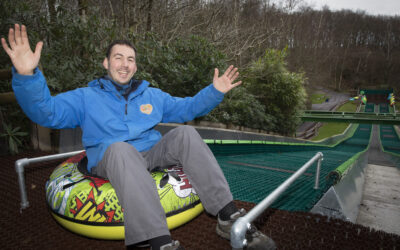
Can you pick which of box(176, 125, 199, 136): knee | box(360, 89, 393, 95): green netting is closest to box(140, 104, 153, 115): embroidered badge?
box(176, 125, 199, 136): knee

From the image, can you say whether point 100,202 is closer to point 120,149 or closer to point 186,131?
point 120,149

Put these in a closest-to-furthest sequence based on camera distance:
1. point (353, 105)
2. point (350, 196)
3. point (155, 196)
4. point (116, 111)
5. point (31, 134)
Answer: point (155, 196)
point (116, 111)
point (350, 196)
point (31, 134)
point (353, 105)

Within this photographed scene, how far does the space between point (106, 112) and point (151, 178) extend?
1.88 feet

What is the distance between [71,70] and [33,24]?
0.82 meters

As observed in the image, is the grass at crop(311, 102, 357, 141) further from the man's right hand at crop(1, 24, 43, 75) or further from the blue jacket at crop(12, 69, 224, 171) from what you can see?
the man's right hand at crop(1, 24, 43, 75)

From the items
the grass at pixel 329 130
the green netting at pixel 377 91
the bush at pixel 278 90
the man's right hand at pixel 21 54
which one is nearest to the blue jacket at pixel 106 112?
the man's right hand at pixel 21 54

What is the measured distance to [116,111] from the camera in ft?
5.12

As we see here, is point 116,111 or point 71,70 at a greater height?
point 71,70

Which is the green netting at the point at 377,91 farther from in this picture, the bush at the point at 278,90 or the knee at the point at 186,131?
the knee at the point at 186,131

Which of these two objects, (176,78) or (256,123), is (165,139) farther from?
(256,123)

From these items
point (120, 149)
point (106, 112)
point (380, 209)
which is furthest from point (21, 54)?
point (380, 209)

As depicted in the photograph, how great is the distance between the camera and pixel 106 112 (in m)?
1.52

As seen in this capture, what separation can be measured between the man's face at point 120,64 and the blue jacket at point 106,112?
0.26ft

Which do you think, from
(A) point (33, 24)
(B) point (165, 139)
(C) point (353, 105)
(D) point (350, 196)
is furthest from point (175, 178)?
(C) point (353, 105)
